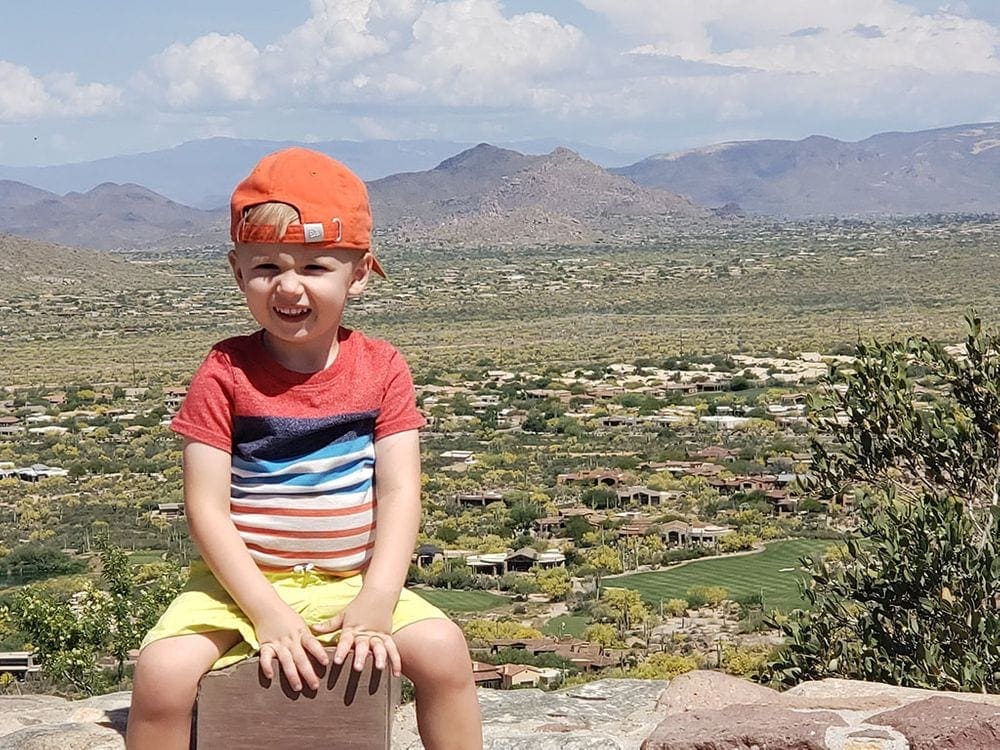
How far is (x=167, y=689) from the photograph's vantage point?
389 cm

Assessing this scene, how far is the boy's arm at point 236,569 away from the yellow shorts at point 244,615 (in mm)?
71

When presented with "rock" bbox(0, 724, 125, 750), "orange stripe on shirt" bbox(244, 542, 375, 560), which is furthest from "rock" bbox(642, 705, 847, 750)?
"rock" bbox(0, 724, 125, 750)

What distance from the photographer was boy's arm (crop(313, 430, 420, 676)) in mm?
3865

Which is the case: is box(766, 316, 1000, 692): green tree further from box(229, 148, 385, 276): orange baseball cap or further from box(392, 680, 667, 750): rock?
box(229, 148, 385, 276): orange baseball cap

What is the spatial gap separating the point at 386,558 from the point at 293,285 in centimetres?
78

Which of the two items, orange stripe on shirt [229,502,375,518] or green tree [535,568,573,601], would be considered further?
green tree [535,568,573,601]

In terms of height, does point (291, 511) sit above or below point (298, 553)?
above

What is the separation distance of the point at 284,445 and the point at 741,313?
89783 mm

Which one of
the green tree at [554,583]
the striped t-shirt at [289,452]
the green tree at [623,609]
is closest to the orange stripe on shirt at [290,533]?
the striped t-shirt at [289,452]

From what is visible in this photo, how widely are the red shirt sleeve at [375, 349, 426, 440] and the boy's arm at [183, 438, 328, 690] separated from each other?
449mm

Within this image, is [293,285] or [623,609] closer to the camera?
[293,285]

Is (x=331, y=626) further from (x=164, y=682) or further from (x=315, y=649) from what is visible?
(x=164, y=682)

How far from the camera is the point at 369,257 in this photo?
4203 mm

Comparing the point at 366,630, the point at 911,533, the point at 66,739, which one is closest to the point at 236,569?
the point at 366,630
